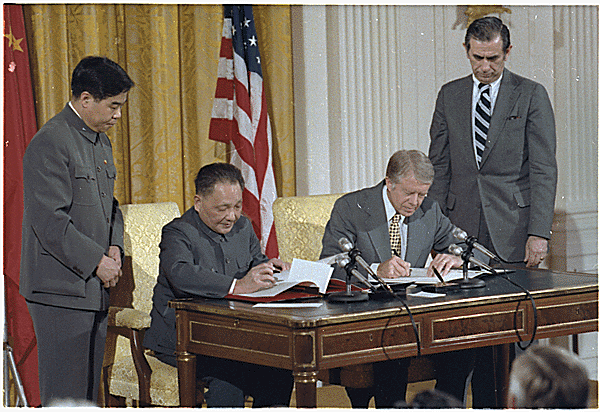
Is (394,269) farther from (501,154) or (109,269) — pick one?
(109,269)

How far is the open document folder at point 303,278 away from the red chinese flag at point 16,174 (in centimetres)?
123

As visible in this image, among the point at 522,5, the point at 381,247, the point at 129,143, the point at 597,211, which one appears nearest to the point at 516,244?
the point at 597,211

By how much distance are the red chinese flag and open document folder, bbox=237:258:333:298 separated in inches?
48.5

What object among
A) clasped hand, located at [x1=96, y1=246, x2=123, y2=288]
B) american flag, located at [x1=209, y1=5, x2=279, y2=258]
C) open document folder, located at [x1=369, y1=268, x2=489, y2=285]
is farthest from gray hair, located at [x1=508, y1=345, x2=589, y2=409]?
american flag, located at [x1=209, y1=5, x2=279, y2=258]

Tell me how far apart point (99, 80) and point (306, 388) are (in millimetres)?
1442

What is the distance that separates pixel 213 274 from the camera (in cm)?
314

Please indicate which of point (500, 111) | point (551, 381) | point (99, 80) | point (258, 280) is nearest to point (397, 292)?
point (258, 280)

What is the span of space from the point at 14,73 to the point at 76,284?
3.84ft

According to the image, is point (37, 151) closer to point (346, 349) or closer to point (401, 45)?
A: point (346, 349)

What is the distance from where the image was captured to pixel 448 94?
13.3ft

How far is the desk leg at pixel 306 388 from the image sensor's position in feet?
8.59

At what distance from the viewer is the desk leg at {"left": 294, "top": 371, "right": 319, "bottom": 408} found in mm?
2619

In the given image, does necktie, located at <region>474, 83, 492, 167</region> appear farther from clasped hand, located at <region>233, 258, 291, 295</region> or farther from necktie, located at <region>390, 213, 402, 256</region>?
clasped hand, located at <region>233, 258, 291, 295</region>

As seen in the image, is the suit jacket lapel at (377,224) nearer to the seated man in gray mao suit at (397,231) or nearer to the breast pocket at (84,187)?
the seated man in gray mao suit at (397,231)
